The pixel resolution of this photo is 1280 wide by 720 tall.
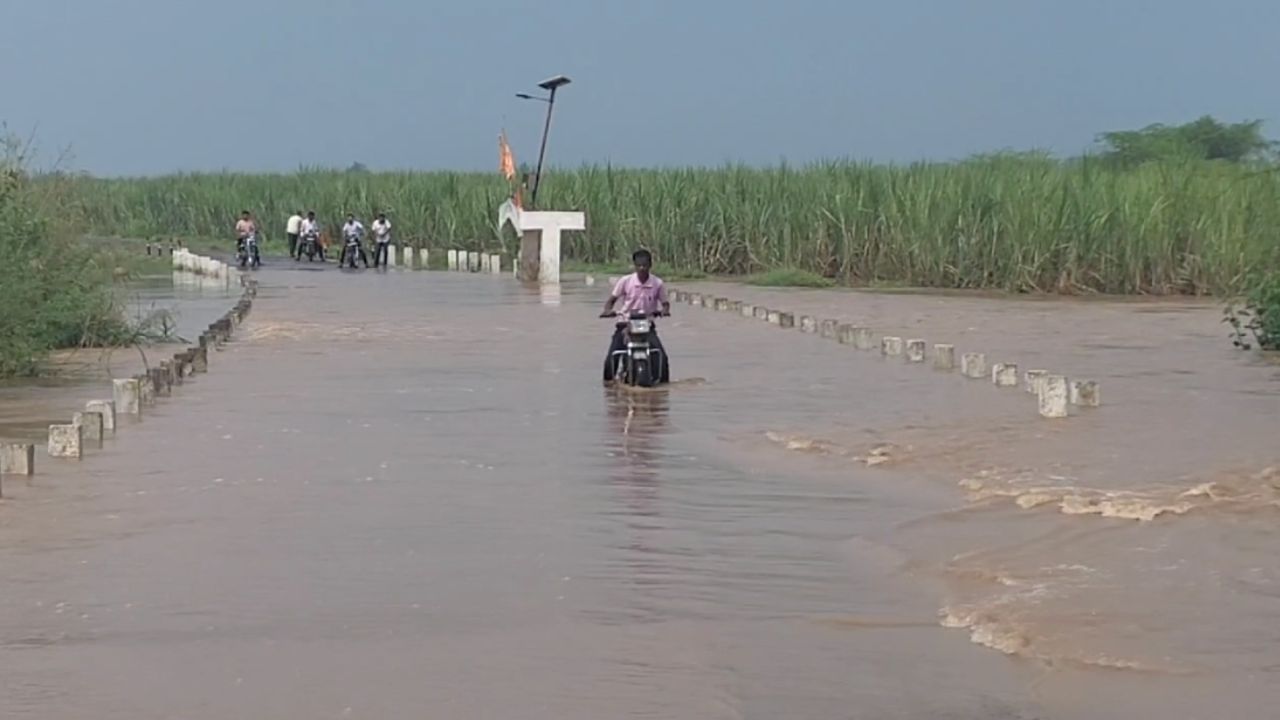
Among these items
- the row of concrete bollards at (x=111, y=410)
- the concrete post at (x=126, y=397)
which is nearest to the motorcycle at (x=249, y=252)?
the row of concrete bollards at (x=111, y=410)

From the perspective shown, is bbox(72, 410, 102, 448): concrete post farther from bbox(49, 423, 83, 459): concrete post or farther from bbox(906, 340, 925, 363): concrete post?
bbox(906, 340, 925, 363): concrete post

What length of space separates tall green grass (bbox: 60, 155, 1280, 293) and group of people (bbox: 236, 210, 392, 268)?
2.62 metres

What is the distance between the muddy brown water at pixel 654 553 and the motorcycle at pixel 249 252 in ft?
79.0

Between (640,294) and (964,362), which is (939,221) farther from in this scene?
(640,294)

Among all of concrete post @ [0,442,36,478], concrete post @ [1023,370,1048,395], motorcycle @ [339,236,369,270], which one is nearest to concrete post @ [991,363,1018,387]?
concrete post @ [1023,370,1048,395]

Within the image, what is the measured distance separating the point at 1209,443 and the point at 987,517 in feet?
10.9

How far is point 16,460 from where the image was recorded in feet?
37.7

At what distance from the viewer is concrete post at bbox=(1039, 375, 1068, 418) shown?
568 inches

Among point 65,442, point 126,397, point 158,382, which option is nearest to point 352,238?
point 158,382

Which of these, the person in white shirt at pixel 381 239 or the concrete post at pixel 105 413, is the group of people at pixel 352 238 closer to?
the person in white shirt at pixel 381 239

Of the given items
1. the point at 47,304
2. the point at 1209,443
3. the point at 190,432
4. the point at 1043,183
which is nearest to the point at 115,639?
the point at 190,432

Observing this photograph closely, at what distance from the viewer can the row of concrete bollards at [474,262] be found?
40.1 meters

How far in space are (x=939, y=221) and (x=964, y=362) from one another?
16349 mm

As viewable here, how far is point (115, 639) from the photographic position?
25.2ft
